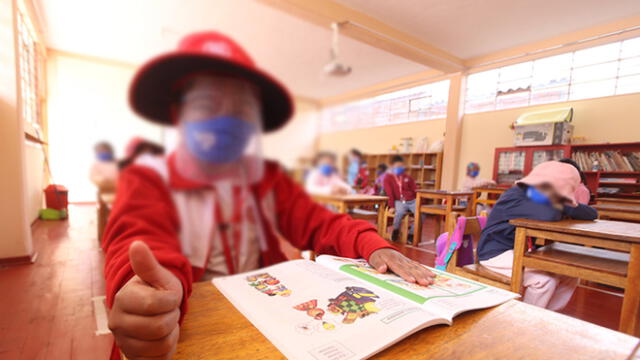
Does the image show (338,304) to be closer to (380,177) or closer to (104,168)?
(380,177)

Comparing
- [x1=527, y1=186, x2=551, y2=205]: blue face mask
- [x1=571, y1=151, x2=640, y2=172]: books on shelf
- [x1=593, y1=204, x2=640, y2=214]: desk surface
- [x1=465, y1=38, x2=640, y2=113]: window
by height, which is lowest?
[x1=593, y1=204, x2=640, y2=214]: desk surface

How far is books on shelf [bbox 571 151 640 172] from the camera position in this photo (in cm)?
57

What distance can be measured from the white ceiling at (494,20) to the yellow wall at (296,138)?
0.23 metres

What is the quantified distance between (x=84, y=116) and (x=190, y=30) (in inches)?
4.5

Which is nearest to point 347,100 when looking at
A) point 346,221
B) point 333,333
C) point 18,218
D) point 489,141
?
point 346,221

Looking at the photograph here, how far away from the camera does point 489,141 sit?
2.01 ft

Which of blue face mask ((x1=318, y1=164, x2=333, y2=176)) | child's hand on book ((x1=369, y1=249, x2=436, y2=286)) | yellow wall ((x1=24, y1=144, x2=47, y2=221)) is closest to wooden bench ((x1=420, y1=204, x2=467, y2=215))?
child's hand on book ((x1=369, y1=249, x2=436, y2=286))

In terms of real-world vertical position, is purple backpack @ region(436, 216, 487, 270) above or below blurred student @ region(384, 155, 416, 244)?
below

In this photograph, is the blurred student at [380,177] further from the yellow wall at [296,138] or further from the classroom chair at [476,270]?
the classroom chair at [476,270]

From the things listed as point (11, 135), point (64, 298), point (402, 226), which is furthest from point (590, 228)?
point (64, 298)

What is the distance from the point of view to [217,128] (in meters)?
0.23

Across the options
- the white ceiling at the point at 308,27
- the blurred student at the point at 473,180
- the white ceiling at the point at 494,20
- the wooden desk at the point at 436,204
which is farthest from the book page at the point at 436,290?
the white ceiling at the point at 494,20

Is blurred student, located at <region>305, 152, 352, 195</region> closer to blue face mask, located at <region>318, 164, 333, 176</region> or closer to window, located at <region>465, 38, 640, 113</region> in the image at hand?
blue face mask, located at <region>318, 164, 333, 176</region>

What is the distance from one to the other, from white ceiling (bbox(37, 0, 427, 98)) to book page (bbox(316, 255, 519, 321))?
31 centimetres
